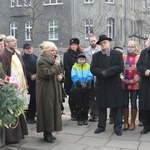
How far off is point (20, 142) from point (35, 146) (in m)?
0.42

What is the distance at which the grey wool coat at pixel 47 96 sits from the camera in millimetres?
6207

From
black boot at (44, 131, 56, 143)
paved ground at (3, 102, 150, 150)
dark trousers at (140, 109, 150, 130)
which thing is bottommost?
paved ground at (3, 102, 150, 150)

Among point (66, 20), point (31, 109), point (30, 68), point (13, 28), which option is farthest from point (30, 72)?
point (13, 28)

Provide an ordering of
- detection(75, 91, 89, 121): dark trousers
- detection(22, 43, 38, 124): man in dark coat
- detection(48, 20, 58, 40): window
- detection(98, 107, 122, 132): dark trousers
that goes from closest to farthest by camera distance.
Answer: detection(98, 107, 122, 132): dark trousers, detection(75, 91, 89, 121): dark trousers, detection(22, 43, 38, 124): man in dark coat, detection(48, 20, 58, 40): window

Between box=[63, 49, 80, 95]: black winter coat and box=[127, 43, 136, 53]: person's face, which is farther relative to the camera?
box=[63, 49, 80, 95]: black winter coat

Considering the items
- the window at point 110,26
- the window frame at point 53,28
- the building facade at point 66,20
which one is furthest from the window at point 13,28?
the window at point 110,26

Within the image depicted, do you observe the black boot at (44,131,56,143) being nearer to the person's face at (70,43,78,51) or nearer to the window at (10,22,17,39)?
the person's face at (70,43,78,51)

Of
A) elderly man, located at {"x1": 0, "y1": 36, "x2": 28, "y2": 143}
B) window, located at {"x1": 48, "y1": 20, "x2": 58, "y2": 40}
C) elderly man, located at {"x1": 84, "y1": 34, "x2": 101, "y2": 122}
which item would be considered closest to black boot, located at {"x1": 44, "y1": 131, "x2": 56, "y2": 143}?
elderly man, located at {"x1": 0, "y1": 36, "x2": 28, "y2": 143}

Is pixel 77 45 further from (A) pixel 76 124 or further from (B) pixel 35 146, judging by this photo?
(B) pixel 35 146

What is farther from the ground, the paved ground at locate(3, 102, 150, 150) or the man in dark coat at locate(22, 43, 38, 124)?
the man in dark coat at locate(22, 43, 38, 124)

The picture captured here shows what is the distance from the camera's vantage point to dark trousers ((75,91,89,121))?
7.77 m

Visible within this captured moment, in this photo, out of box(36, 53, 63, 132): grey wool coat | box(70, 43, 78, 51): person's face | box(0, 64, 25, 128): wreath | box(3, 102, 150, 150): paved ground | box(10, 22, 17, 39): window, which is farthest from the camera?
box(10, 22, 17, 39): window

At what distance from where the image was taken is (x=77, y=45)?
8227mm

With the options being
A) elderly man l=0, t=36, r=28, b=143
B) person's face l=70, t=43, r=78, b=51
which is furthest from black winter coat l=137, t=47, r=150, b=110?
elderly man l=0, t=36, r=28, b=143
